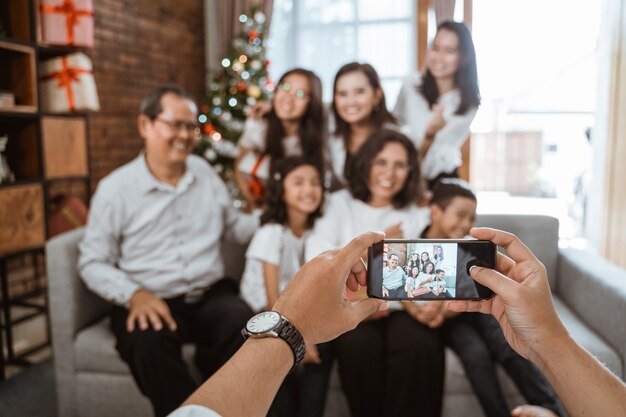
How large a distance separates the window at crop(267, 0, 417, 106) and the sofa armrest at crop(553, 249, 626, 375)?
9.05 ft

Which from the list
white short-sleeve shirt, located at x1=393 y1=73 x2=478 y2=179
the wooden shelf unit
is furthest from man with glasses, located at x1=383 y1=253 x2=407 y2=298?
the wooden shelf unit

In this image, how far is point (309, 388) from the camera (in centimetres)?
164

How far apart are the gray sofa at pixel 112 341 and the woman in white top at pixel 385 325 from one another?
3.9 inches

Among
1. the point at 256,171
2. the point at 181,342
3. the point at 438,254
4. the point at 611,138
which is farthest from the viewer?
the point at 611,138

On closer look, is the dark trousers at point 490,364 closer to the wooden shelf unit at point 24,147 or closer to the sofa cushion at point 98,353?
the sofa cushion at point 98,353

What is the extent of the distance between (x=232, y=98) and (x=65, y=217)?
1730 millimetres

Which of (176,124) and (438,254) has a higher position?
(176,124)

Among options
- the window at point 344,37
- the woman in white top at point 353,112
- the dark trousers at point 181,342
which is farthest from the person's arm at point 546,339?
the window at point 344,37

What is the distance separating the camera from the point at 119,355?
5.92ft

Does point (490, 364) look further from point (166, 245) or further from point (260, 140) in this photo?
point (260, 140)

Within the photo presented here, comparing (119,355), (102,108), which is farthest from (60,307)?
(102,108)

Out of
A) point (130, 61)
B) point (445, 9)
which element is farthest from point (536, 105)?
point (130, 61)

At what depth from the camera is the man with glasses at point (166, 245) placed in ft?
5.81

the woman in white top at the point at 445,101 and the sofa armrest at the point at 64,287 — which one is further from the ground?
the woman in white top at the point at 445,101
